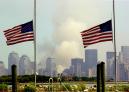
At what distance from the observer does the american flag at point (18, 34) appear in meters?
44.7

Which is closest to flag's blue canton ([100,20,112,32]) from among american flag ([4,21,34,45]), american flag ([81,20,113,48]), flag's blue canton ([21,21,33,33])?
american flag ([81,20,113,48])

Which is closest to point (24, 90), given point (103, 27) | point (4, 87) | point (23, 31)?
point (4, 87)

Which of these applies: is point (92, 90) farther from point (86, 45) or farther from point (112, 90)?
point (86, 45)

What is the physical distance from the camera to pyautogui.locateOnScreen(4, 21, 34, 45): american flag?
4469cm

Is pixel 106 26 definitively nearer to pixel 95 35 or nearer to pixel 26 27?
pixel 95 35

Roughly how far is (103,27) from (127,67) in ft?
262

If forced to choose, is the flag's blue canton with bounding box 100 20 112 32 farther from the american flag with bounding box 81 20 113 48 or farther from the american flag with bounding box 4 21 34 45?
the american flag with bounding box 4 21 34 45

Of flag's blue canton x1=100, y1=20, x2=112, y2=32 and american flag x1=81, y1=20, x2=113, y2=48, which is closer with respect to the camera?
american flag x1=81, y1=20, x2=113, y2=48

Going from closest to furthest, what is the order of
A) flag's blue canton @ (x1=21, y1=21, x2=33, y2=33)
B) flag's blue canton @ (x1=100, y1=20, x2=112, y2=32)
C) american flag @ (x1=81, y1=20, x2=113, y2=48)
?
american flag @ (x1=81, y1=20, x2=113, y2=48)
flag's blue canton @ (x1=100, y1=20, x2=112, y2=32)
flag's blue canton @ (x1=21, y1=21, x2=33, y2=33)

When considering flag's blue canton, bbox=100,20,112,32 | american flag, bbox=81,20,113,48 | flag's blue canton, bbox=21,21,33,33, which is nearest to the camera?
american flag, bbox=81,20,113,48

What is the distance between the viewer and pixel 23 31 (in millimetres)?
46094

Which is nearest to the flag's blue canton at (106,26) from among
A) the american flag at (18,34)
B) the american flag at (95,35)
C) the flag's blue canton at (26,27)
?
the american flag at (95,35)

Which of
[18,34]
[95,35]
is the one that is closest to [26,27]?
[18,34]

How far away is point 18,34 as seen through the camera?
4503 centimetres
